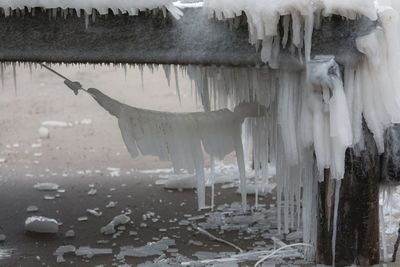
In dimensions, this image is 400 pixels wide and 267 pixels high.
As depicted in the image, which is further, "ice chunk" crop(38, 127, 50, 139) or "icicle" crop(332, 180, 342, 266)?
"ice chunk" crop(38, 127, 50, 139)

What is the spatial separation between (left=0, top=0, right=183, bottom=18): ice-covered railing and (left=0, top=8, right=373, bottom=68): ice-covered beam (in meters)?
0.05

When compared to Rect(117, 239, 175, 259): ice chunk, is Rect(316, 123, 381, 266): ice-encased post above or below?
above

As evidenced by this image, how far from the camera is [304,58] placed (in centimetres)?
350

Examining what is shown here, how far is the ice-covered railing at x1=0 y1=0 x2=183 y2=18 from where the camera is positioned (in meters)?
3.44

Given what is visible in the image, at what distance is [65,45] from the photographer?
3629 mm

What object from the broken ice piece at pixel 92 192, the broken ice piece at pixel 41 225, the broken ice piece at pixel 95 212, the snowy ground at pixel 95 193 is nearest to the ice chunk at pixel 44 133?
the snowy ground at pixel 95 193

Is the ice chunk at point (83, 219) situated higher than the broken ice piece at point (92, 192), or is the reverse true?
the broken ice piece at point (92, 192)

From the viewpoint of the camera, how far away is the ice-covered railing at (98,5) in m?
3.44

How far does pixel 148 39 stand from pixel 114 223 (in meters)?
1.34

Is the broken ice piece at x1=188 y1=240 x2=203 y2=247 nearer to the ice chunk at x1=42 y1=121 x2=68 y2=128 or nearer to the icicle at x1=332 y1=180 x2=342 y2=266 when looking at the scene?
the icicle at x1=332 y1=180 x2=342 y2=266

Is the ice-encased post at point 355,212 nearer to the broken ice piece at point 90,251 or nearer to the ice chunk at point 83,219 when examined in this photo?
the broken ice piece at point 90,251

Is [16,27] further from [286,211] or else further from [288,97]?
[286,211]

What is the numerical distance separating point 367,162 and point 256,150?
0.63m

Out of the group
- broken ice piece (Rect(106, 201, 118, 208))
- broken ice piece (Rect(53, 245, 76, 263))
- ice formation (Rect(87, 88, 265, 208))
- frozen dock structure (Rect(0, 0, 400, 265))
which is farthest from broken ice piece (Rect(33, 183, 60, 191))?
frozen dock structure (Rect(0, 0, 400, 265))
